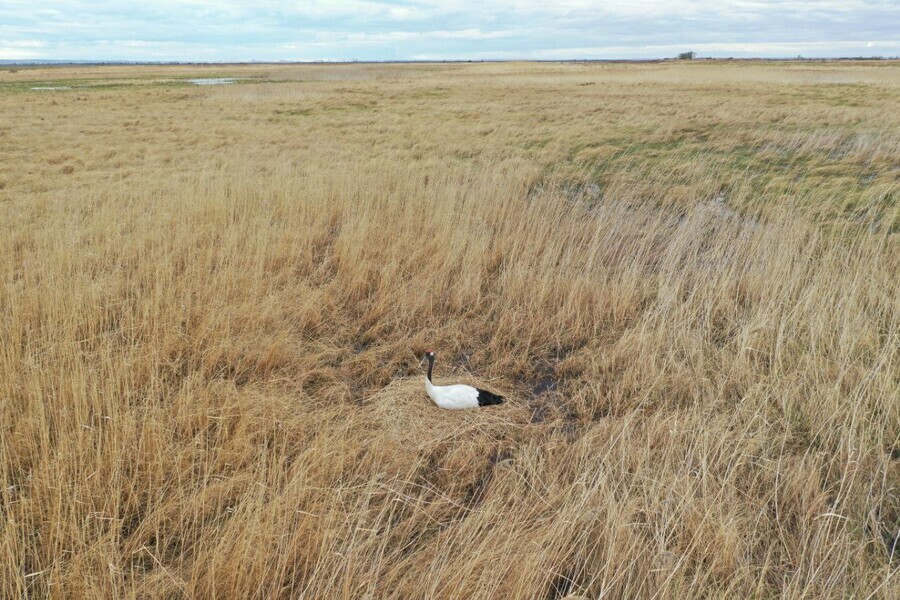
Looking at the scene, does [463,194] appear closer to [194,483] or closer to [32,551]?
[194,483]

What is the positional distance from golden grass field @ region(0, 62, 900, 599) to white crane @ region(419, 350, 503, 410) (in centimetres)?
9

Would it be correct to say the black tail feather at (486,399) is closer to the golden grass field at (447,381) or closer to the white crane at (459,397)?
the white crane at (459,397)

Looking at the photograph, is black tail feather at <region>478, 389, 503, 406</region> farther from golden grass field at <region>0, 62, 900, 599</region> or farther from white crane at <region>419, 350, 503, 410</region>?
golden grass field at <region>0, 62, 900, 599</region>

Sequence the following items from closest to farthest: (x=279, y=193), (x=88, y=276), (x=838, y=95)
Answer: (x=88, y=276) < (x=279, y=193) < (x=838, y=95)

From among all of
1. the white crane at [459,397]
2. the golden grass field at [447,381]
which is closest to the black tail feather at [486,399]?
the white crane at [459,397]

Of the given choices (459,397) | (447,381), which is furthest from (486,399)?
(447,381)

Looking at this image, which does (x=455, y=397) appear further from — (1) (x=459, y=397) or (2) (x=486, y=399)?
(2) (x=486, y=399)

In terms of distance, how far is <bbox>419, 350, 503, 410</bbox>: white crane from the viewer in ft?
12.2

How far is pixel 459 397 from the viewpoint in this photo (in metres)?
3.74

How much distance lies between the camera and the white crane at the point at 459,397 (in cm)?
373

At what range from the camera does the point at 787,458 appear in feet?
9.67

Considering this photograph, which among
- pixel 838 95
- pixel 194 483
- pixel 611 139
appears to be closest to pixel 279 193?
pixel 194 483

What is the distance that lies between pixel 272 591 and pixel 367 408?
164 cm

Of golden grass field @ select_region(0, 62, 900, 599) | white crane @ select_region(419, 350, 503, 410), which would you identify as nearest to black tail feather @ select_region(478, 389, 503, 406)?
white crane @ select_region(419, 350, 503, 410)
